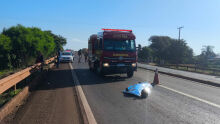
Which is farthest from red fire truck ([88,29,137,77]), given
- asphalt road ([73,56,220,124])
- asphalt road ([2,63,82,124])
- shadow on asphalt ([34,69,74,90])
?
asphalt road ([2,63,82,124])

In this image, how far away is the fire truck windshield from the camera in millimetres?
11672

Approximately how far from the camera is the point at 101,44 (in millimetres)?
11852

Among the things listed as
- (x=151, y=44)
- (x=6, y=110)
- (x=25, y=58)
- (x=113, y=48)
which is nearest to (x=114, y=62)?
(x=113, y=48)

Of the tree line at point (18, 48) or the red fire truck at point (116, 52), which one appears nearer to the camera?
the red fire truck at point (116, 52)

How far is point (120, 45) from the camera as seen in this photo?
11.8 metres

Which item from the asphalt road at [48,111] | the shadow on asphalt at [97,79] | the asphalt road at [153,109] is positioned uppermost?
the shadow on asphalt at [97,79]

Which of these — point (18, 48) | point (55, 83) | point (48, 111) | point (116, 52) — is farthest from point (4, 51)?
point (48, 111)

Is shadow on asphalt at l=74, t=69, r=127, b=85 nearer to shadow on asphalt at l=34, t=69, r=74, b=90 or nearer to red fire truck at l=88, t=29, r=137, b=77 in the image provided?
red fire truck at l=88, t=29, r=137, b=77

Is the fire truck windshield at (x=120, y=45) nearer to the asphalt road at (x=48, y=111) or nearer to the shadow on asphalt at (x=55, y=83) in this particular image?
the shadow on asphalt at (x=55, y=83)

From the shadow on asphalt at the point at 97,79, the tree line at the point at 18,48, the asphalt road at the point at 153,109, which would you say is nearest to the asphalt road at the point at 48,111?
the asphalt road at the point at 153,109

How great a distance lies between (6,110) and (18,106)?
76 cm

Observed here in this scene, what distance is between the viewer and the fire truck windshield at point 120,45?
11672 millimetres

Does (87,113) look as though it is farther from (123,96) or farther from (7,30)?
(7,30)

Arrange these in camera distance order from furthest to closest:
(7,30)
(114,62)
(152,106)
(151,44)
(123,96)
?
(151,44)
(7,30)
(114,62)
(123,96)
(152,106)
